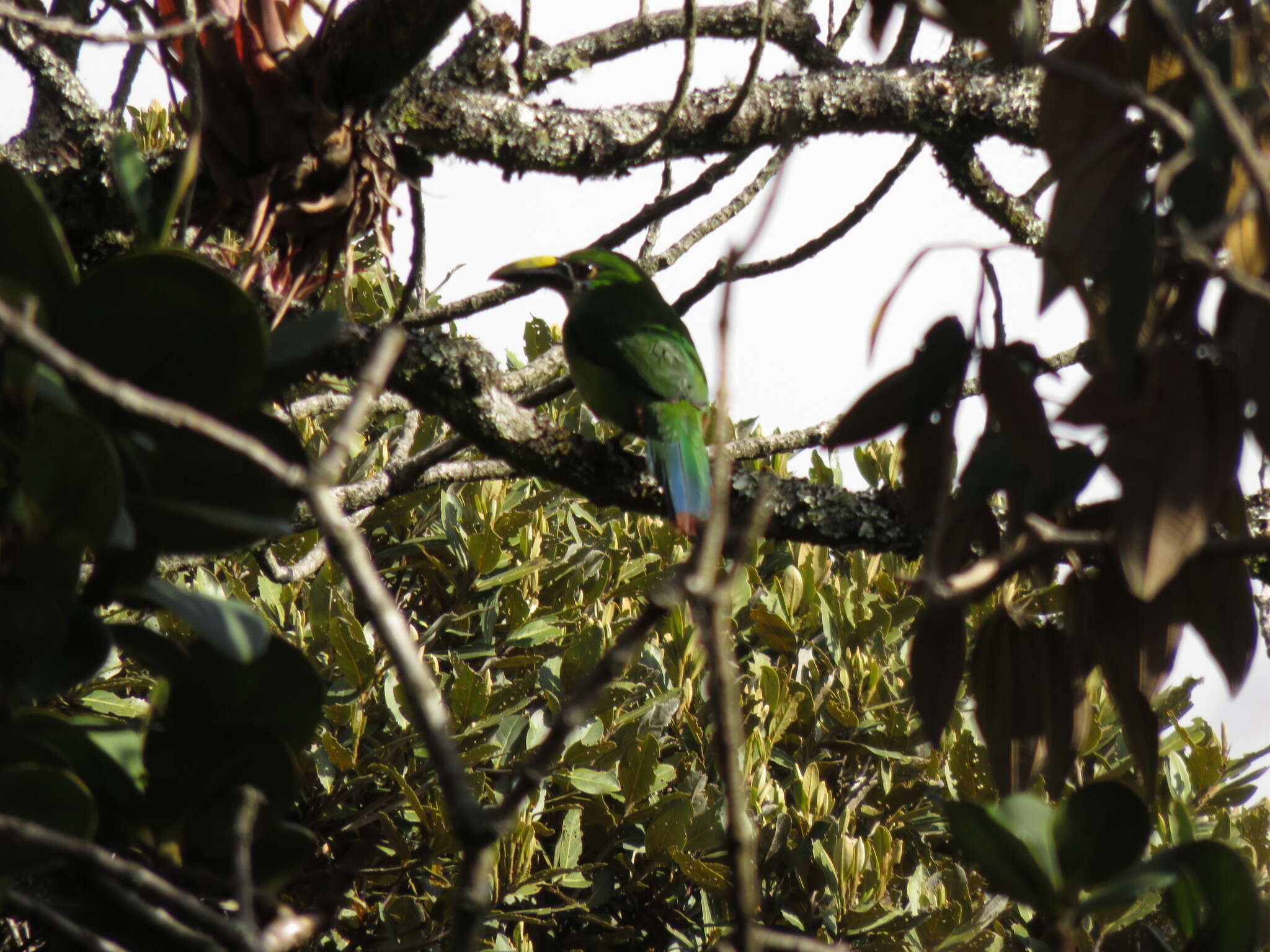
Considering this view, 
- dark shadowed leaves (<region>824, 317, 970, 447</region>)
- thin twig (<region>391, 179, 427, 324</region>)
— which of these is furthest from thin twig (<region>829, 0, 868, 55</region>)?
dark shadowed leaves (<region>824, 317, 970, 447</region>)

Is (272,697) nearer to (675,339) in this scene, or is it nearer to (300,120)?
(300,120)

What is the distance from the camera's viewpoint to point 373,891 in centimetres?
319

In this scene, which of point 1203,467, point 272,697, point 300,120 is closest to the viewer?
point 272,697

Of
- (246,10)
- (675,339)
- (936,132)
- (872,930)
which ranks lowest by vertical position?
(872,930)

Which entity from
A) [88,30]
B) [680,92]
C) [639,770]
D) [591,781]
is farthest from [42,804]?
[639,770]

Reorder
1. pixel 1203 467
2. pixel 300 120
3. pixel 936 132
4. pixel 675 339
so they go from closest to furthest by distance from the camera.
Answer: pixel 1203 467 < pixel 300 120 < pixel 936 132 < pixel 675 339

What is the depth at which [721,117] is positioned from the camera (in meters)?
2.45

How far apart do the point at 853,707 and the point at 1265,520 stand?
1.71 metres

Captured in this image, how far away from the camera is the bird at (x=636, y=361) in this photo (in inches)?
131

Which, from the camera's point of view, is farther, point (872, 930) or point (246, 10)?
point (872, 930)

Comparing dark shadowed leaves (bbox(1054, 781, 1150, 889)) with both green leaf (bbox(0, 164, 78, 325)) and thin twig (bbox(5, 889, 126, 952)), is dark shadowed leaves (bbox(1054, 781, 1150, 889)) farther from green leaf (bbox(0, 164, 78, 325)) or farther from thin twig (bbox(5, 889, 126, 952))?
green leaf (bbox(0, 164, 78, 325))

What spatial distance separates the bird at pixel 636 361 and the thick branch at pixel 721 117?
26.2 inches

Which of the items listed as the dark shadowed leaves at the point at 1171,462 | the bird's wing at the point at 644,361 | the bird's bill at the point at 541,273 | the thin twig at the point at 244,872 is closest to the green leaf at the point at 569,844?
the bird's wing at the point at 644,361

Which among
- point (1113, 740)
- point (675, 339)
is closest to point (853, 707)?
point (1113, 740)
